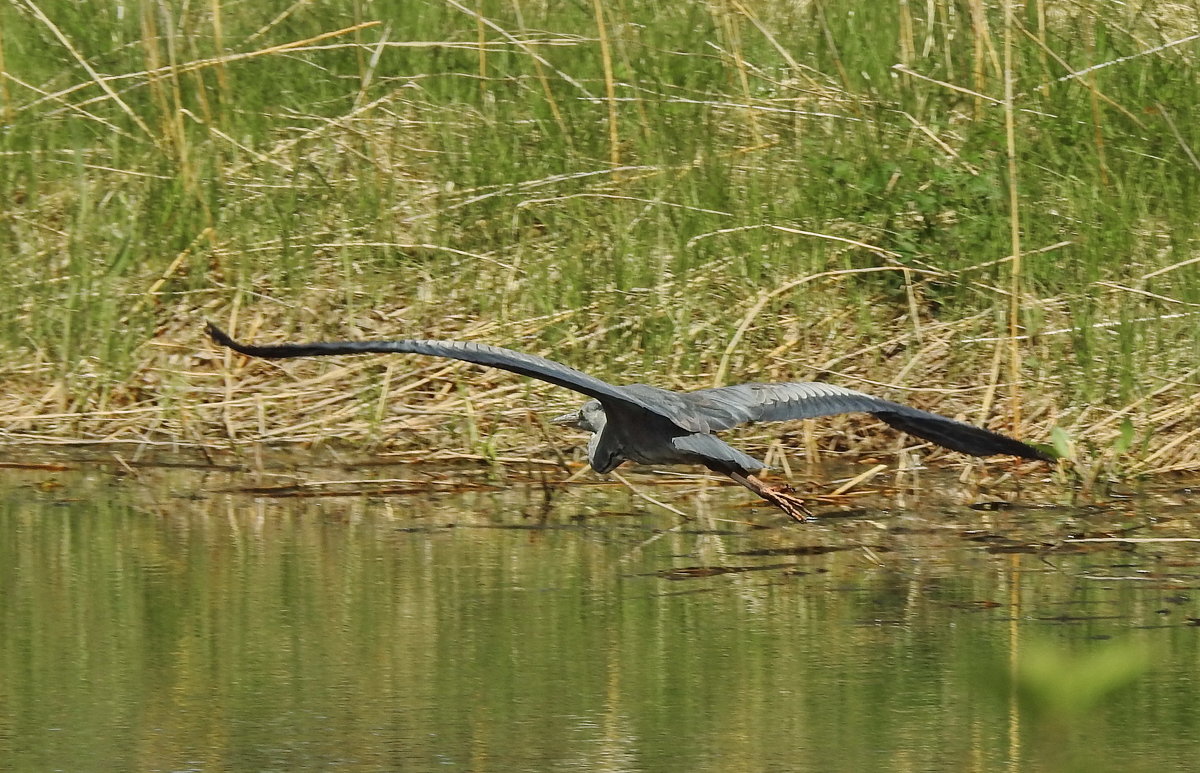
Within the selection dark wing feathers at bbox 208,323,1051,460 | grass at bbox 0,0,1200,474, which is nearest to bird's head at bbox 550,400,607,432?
dark wing feathers at bbox 208,323,1051,460

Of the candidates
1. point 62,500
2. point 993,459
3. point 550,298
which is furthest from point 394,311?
point 993,459

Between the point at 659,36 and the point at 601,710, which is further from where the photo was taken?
the point at 659,36

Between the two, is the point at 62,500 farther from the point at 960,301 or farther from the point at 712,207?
the point at 960,301

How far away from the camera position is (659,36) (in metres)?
7.95

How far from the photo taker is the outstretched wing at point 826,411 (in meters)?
4.02

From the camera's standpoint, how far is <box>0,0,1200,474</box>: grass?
616 centimetres

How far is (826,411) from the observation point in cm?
403

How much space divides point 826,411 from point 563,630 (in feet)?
2.58

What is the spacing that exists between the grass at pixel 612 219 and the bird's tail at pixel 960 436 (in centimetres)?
123

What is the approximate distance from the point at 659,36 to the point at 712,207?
1386 mm

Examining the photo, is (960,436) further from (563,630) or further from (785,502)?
(563,630)

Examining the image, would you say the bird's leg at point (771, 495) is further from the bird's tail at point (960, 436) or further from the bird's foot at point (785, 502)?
the bird's tail at point (960, 436)

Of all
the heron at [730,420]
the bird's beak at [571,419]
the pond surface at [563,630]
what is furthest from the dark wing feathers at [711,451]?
the bird's beak at [571,419]

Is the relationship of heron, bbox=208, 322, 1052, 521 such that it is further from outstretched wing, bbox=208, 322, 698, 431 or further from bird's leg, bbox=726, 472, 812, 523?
outstretched wing, bbox=208, 322, 698, 431
